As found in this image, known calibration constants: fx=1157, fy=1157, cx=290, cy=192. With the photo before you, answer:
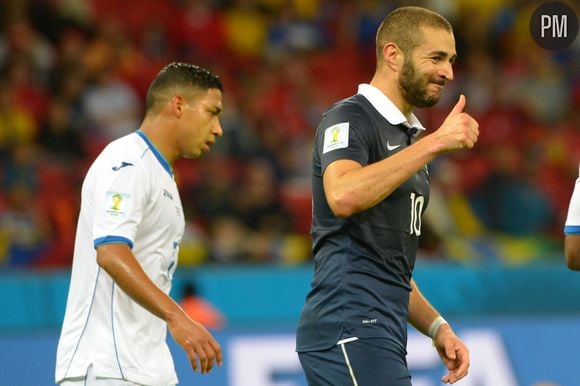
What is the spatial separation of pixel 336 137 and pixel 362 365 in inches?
30.3

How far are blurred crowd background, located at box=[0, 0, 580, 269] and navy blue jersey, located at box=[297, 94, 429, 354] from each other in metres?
6.30

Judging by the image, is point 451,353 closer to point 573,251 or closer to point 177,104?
point 573,251

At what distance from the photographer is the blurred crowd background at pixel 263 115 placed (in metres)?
10.7

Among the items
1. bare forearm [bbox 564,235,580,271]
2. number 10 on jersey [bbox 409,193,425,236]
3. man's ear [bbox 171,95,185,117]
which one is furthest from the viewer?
man's ear [bbox 171,95,185,117]

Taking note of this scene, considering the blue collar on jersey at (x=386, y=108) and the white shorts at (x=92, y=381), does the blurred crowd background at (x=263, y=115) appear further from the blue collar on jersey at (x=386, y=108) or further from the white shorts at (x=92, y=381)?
the blue collar on jersey at (x=386, y=108)

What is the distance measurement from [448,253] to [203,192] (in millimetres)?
2497

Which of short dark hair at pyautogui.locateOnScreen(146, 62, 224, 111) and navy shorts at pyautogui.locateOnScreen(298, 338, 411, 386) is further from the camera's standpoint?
short dark hair at pyautogui.locateOnScreen(146, 62, 224, 111)

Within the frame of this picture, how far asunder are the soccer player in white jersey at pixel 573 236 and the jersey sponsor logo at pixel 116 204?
167 cm

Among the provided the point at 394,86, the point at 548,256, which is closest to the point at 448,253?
the point at 548,256

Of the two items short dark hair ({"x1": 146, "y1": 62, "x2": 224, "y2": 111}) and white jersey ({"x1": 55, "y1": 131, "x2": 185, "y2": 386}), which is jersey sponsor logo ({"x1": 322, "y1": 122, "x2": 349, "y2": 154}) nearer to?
white jersey ({"x1": 55, "y1": 131, "x2": 185, "y2": 386})

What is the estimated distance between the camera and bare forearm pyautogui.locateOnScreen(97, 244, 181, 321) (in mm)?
4160

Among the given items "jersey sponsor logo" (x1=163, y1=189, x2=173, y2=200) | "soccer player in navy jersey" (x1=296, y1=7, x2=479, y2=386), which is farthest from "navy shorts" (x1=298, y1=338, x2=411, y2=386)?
"jersey sponsor logo" (x1=163, y1=189, x2=173, y2=200)

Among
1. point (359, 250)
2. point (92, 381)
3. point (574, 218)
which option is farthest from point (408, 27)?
point (92, 381)

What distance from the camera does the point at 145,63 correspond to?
1252cm
